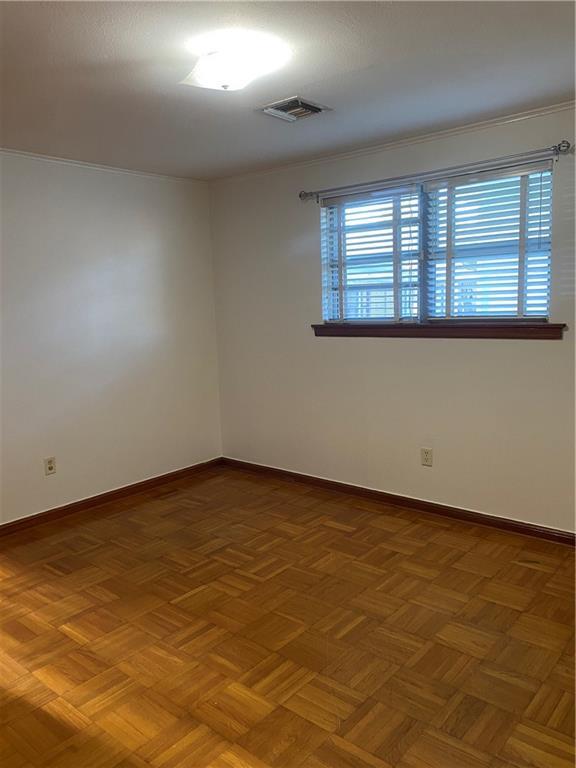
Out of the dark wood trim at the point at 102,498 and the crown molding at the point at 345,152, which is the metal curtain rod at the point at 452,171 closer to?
the crown molding at the point at 345,152

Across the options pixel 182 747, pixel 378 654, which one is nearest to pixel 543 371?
pixel 378 654

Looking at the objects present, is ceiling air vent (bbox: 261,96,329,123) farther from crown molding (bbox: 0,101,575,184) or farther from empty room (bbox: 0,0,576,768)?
crown molding (bbox: 0,101,575,184)

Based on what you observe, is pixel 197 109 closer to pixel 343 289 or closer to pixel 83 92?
pixel 83 92

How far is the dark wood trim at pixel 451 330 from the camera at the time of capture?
3033mm

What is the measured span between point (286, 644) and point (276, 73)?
2.14 metres

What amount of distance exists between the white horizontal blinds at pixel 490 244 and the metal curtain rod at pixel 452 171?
4 cm

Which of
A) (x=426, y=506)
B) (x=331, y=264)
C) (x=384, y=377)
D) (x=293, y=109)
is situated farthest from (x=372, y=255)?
(x=426, y=506)

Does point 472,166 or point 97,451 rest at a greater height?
point 472,166

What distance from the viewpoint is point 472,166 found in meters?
3.17

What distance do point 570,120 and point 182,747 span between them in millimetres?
2997

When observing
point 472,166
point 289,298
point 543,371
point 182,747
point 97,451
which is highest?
point 472,166

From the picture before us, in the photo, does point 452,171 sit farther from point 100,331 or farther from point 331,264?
point 100,331

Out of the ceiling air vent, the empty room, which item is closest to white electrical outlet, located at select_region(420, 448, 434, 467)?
the empty room

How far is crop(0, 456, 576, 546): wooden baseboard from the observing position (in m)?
3.22
